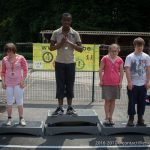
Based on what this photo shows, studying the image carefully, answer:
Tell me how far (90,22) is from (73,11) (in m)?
2.92

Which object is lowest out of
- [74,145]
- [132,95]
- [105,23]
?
[74,145]

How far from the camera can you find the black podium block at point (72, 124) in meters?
9.50

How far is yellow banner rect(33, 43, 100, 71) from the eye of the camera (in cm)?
1444

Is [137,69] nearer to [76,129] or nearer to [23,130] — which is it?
[76,129]

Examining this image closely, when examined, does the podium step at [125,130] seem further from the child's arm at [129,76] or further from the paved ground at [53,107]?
the child's arm at [129,76]

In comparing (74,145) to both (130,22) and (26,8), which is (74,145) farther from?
(26,8)

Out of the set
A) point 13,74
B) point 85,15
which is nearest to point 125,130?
point 13,74

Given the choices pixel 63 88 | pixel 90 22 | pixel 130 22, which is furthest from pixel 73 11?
pixel 63 88

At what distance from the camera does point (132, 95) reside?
9539 mm

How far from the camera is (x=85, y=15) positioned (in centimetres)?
4944

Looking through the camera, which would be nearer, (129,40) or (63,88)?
(63,88)

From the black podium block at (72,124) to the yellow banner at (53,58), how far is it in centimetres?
488

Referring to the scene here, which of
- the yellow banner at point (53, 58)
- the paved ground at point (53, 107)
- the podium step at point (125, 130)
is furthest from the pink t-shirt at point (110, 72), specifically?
the yellow banner at point (53, 58)

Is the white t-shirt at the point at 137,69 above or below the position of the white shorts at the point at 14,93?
above
